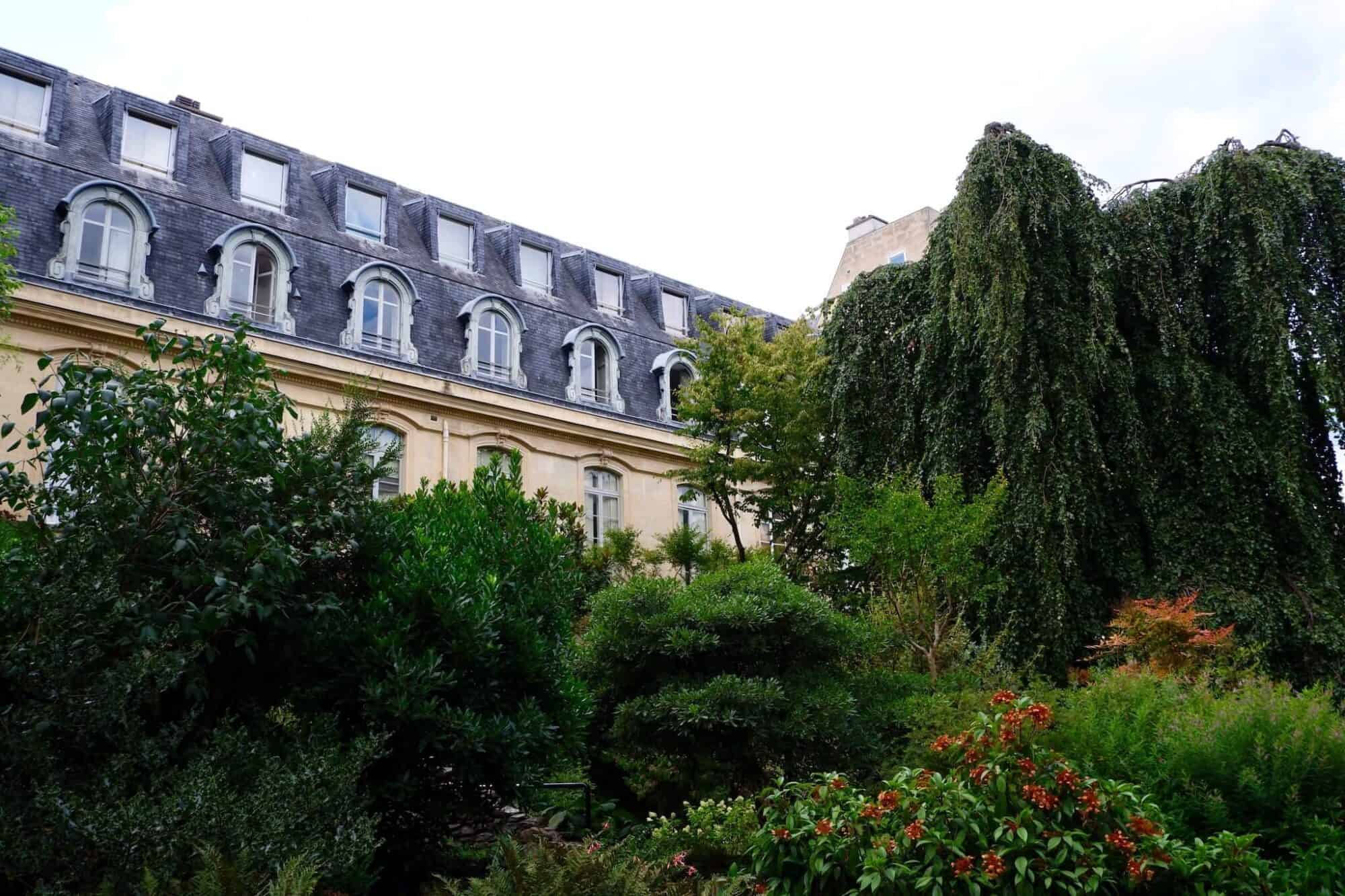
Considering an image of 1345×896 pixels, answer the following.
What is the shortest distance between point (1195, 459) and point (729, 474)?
683 cm

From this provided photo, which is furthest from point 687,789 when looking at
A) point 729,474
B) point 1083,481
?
point 729,474

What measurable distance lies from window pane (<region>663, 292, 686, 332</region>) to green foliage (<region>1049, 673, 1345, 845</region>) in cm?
1999

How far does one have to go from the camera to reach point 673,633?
8.03 meters

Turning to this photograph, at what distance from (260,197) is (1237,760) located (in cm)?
1841

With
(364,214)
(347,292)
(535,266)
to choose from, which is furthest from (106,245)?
(535,266)

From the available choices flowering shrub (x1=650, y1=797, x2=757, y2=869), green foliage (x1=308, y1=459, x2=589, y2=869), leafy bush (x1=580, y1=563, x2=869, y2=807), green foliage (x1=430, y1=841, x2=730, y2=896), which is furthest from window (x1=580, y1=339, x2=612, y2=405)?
green foliage (x1=430, y1=841, x2=730, y2=896)

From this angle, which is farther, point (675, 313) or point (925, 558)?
point (675, 313)

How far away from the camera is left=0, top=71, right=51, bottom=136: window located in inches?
674

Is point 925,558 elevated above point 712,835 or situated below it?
above

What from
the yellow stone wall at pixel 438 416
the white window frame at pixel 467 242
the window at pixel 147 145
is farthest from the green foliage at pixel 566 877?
the white window frame at pixel 467 242

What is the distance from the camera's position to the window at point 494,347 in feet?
69.1

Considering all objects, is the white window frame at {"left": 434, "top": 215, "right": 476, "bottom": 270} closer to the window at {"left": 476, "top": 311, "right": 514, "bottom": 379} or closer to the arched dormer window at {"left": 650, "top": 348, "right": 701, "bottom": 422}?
the window at {"left": 476, "top": 311, "right": 514, "bottom": 379}

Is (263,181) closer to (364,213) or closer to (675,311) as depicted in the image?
(364,213)

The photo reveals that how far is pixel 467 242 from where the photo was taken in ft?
73.7
